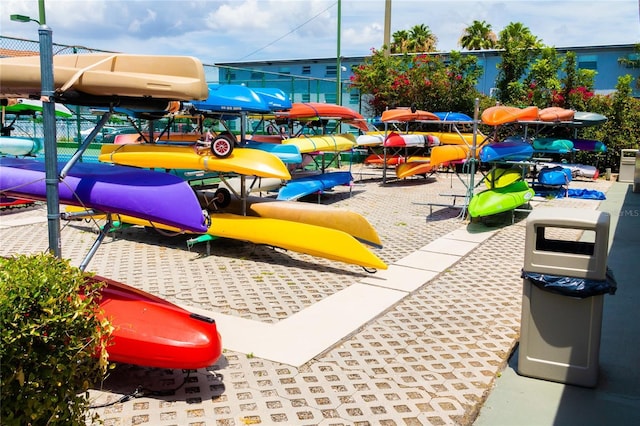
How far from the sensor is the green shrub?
9.23 ft

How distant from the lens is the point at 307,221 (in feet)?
29.8

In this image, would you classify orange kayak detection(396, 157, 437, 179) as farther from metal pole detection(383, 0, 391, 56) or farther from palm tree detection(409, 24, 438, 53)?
palm tree detection(409, 24, 438, 53)

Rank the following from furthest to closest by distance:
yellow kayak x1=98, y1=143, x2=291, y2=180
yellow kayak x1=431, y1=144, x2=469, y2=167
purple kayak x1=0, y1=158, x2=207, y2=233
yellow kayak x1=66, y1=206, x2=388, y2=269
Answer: yellow kayak x1=431, y1=144, x2=469, y2=167 → yellow kayak x1=98, y1=143, x2=291, y2=180 → yellow kayak x1=66, y1=206, x2=388, y2=269 → purple kayak x1=0, y1=158, x2=207, y2=233

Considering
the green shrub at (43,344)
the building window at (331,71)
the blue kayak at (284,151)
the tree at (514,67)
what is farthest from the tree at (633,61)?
the green shrub at (43,344)

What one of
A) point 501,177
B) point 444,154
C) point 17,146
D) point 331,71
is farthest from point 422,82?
point 17,146

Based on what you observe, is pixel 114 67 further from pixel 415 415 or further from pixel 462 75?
pixel 462 75

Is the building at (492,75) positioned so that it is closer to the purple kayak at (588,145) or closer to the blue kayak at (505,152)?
the purple kayak at (588,145)

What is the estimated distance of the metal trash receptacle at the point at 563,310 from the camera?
464 cm

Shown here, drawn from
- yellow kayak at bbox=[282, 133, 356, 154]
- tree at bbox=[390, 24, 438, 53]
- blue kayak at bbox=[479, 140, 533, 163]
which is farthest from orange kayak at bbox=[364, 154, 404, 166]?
tree at bbox=[390, 24, 438, 53]

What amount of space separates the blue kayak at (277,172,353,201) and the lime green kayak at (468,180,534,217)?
3826 mm

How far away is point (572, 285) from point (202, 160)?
594 cm

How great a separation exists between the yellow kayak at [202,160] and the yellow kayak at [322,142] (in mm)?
4509

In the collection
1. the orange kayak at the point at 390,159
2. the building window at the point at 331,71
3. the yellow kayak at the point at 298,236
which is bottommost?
the yellow kayak at the point at 298,236

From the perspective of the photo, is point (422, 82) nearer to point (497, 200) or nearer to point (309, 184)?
point (309, 184)
